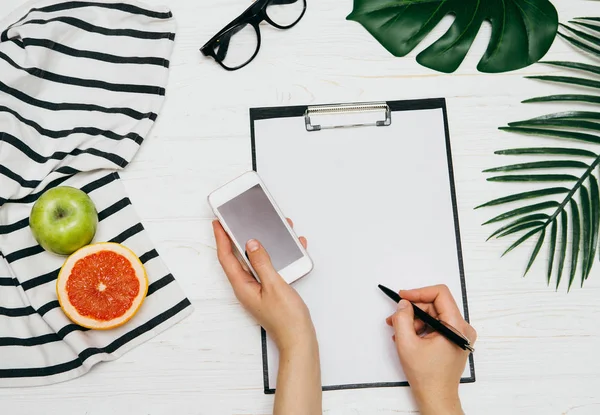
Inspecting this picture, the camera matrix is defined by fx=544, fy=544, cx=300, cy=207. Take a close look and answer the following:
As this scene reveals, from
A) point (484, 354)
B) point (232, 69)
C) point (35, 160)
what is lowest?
point (484, 354)

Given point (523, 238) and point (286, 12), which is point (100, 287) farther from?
point (523, 238)

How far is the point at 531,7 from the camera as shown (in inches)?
35.3

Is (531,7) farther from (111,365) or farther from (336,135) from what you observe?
(111,365)

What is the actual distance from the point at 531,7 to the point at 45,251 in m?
0.87

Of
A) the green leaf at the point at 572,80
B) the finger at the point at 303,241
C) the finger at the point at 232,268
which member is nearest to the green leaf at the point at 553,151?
the green leaf at the point at 572,80

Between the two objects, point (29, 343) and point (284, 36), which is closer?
point (29, 343)

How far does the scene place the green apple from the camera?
78 centimetres

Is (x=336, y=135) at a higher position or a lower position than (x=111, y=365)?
higher

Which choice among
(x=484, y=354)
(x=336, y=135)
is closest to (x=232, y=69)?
(x=336, y=135)

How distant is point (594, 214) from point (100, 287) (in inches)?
29.5

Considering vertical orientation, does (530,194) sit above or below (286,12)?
below

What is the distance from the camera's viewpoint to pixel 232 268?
2.60ft

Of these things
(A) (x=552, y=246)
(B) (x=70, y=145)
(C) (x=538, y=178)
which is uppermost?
(B) (x=70, y=145)

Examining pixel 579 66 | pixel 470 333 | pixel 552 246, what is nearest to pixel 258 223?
pixel 470 333
